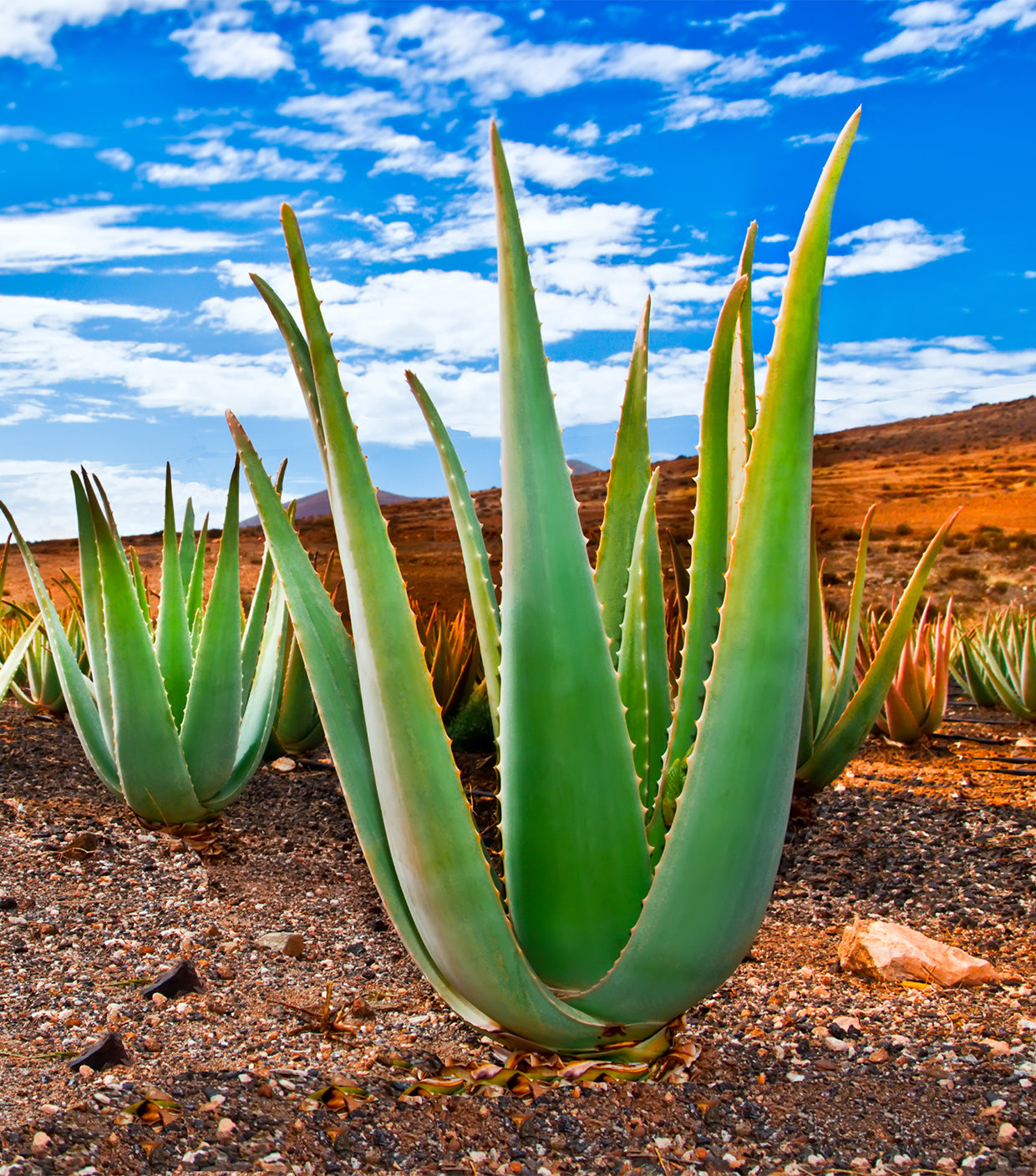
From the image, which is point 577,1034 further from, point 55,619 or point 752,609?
point 55,619

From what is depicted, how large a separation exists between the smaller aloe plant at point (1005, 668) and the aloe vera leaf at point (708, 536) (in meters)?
3.94

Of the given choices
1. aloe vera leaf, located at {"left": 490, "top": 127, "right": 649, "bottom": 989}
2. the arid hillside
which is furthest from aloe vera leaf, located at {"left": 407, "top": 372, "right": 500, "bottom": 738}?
the arid hillside

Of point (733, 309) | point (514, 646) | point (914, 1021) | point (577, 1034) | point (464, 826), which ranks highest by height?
point (733, 309)

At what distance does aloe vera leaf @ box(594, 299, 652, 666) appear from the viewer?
1.70 metres

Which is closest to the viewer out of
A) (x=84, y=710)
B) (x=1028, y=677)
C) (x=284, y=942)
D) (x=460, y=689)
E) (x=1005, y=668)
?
(x=284, y=942)

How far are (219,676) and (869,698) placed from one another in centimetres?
200

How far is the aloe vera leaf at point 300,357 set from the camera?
4.42ft

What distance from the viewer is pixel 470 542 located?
1.49 metres

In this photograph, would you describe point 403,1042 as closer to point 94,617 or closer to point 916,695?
point 94,617

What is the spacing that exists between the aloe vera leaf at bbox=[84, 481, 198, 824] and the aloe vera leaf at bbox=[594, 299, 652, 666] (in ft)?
5.21

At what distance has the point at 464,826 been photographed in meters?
1.35

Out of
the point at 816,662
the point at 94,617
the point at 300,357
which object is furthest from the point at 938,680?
the point at 300,357

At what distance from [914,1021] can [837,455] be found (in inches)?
1570

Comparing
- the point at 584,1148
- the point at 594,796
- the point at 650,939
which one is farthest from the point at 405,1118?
the point at 594,796
